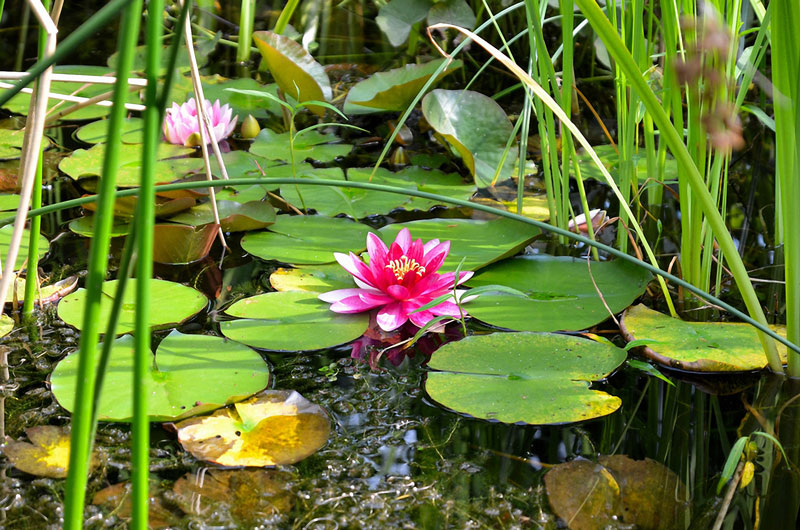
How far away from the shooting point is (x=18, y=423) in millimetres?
955

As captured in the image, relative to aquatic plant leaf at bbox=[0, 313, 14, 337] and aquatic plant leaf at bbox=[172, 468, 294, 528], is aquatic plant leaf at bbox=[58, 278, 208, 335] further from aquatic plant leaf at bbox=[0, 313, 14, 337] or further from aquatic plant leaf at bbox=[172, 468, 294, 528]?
aquatic plant leaf at bbox=[172, 468, 294, 528]

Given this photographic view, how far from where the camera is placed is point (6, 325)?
117cm

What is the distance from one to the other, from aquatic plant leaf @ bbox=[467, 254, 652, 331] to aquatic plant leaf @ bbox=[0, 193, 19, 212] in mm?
1027

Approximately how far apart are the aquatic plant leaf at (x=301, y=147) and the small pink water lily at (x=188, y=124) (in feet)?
0.33

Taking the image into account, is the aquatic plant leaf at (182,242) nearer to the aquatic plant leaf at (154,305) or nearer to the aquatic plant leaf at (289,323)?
the aquatic plant leaf at (154,305)

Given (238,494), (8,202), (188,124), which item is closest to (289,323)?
(238,494)

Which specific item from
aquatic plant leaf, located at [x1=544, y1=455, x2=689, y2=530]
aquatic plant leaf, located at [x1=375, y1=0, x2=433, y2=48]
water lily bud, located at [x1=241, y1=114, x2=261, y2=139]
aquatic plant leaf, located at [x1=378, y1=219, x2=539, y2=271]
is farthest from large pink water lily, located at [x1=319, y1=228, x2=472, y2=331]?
aquatic plant leaf, located at [x1=375, y1=0, x2=433, y2=48]

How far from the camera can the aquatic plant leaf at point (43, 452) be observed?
0.87 meters

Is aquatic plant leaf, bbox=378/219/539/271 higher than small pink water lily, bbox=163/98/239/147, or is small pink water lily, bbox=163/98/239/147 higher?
small pink water lily, bbox=163/98/239/147

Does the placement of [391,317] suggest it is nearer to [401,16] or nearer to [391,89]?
[391,89]

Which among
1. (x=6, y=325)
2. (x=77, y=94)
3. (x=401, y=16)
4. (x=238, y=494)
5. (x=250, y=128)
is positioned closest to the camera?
(x=238, y=494)

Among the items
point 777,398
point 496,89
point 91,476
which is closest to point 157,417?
point 91,476

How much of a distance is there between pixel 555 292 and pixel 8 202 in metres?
1.22

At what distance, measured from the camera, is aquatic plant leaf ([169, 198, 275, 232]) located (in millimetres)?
1514
